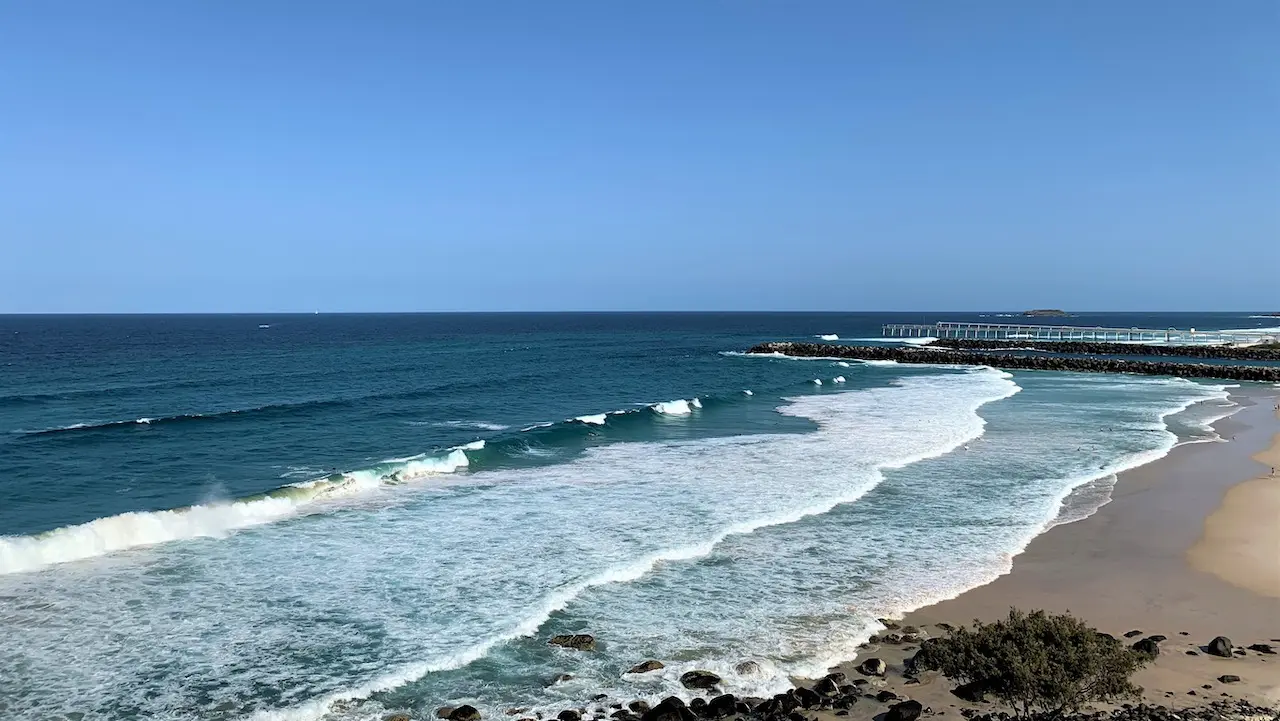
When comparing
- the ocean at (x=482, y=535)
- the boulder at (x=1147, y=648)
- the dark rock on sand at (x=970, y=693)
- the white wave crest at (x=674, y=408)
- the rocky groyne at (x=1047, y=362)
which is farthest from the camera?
the rocky groyne at (x=1047, y=362)

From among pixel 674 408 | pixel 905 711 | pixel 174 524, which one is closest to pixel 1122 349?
pixel 674 408

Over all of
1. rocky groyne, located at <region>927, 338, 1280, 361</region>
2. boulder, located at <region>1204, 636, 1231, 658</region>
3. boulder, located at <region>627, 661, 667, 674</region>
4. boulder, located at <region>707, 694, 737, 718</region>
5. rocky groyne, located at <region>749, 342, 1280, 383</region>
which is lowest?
boulder, located at <region>627, 661, 667, 674</region>

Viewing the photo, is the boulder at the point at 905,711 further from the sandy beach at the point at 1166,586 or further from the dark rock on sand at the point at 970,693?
the dark rock on sand at the point at 970,693

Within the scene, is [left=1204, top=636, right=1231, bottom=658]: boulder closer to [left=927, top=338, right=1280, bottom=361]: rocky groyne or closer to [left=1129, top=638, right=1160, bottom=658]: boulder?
[left=1129, top=638, right=1160, bottom=658]: boulder

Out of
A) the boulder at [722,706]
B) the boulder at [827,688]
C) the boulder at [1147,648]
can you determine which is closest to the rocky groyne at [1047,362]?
the boulder at [1147,648]

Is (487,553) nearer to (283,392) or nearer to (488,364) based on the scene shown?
(283,392)

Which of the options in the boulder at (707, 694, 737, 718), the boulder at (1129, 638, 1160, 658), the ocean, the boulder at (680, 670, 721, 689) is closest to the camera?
the boulder at (707, 694, 737, 718)

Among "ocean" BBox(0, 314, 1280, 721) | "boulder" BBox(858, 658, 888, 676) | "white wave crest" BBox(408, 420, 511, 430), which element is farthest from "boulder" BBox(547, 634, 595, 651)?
"white wave crest" BBox(408, 420, 511, 430)
